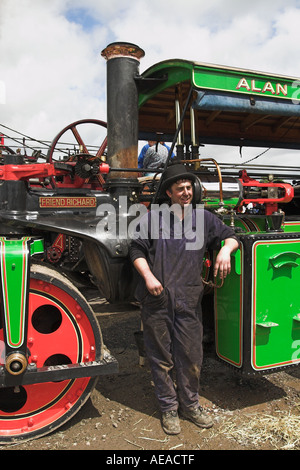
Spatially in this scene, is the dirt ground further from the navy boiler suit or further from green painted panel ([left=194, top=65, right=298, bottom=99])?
green painted panel ([left=194, top=65, right=298, bottom=99])

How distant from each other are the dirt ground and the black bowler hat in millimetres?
1296

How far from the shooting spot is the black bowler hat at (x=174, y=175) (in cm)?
232

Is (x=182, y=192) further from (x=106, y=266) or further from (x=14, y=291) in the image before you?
(x=14, y=291)

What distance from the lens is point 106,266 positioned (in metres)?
2.42

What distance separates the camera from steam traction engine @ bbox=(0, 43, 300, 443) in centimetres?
213

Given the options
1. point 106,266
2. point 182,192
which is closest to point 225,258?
point 182,192

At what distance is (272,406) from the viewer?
256 centimetres

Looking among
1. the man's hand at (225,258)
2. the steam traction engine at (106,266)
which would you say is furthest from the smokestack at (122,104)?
the man's hand at (225,258)

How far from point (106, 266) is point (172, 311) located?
18.7 inches

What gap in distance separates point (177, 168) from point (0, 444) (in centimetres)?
176

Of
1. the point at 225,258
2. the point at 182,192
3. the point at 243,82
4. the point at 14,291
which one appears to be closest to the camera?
the point at 14,291

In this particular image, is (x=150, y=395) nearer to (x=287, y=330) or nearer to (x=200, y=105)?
(x=287, y=330)

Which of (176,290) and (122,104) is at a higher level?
(122,104)

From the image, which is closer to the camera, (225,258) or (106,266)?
(225,258)
